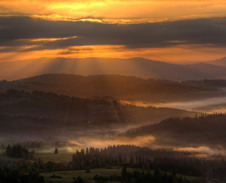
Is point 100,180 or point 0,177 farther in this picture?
point 100,180

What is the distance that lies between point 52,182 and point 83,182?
44.3 feet

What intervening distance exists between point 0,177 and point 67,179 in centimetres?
2900

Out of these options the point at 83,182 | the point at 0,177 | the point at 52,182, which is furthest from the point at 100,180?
the point at 0,177

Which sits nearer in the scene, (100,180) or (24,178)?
(24,178)

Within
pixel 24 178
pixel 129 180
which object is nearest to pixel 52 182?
pixel 24 178

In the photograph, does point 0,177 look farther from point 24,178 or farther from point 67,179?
point 67,179

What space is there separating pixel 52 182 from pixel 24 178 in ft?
32.5

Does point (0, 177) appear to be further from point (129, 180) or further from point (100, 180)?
point (129, 180)

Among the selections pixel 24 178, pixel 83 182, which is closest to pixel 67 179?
pixel 83 182

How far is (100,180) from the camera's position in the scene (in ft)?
630

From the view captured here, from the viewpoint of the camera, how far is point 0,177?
17100cm

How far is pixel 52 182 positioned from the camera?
178750 mm

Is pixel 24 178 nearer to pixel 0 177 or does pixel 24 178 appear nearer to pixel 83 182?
pixel 0 177

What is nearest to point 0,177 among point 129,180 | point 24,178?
point 24,178
